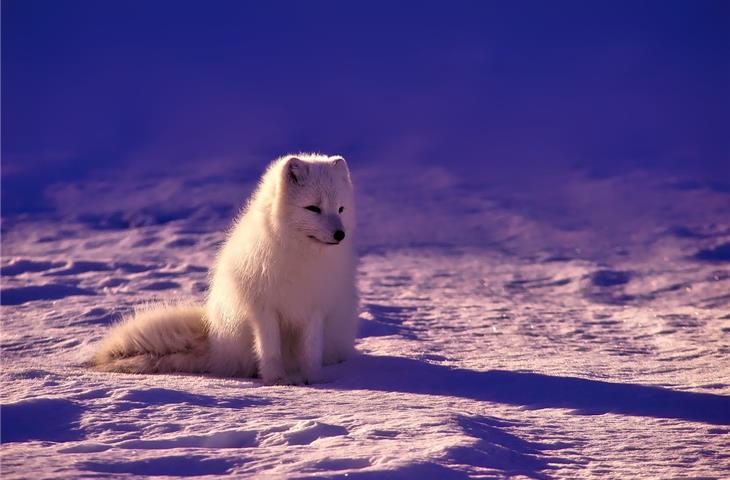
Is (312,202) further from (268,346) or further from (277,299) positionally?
(268,346)


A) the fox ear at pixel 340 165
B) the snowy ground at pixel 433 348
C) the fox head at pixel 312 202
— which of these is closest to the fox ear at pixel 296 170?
the fox head at pixel 312 202

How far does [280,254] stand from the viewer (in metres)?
4.32

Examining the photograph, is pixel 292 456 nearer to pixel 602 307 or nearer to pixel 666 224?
pixel 602 307

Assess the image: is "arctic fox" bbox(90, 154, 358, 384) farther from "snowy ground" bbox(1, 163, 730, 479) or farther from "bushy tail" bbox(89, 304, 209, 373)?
"snowy ground" bbox(1, 163, 730, 479)

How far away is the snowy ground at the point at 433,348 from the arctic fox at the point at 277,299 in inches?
8.7

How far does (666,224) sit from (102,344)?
25.2 feet

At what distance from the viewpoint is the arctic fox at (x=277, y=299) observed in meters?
4.32

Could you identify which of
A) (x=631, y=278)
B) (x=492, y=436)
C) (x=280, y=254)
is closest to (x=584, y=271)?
(x=631, y=278)

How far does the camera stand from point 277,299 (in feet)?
14.4

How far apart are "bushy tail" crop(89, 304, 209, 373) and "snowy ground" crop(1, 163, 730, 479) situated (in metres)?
0.28

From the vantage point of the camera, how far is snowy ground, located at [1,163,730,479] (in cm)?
298

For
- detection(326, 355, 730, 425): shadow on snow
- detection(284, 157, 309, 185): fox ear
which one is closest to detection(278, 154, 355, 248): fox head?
detection(284, 157, 309, 185): fox ear

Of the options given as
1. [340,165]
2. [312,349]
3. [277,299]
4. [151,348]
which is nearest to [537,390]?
[312,349]

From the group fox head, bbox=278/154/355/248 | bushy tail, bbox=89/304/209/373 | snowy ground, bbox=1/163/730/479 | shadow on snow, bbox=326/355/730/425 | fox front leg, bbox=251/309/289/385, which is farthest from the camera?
bushy tail, bbox=89/304/209/373
